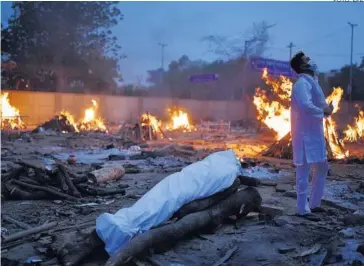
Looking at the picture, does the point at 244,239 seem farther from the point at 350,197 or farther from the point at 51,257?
the point at 350,197

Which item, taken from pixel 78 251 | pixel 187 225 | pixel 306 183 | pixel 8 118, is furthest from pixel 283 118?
pixel 8 118

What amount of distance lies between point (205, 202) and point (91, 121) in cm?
2424

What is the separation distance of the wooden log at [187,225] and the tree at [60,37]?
33.4 metres

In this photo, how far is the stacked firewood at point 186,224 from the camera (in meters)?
4.00

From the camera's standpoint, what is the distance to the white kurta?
5453 mm

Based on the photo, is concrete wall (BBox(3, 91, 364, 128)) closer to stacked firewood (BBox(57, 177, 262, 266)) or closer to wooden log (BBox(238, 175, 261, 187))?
wooden log (BBox(238, 175, 261, 187))

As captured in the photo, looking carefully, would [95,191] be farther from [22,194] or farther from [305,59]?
[305,59]

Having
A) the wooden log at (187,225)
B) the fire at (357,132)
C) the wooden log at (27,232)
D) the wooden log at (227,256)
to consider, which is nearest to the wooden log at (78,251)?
the wooden log at (187,225)

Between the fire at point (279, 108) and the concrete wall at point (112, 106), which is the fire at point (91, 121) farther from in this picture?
the fire at point (279, 108)

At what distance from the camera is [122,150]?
608 inches

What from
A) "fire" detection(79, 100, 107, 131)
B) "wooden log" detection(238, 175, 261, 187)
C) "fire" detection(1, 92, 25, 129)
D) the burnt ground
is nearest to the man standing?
the burnt ground

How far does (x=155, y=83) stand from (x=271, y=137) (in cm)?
3566

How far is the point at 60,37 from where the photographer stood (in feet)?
117

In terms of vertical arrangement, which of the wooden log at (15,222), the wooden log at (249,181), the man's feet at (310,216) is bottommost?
the wooden log at (15,222)
